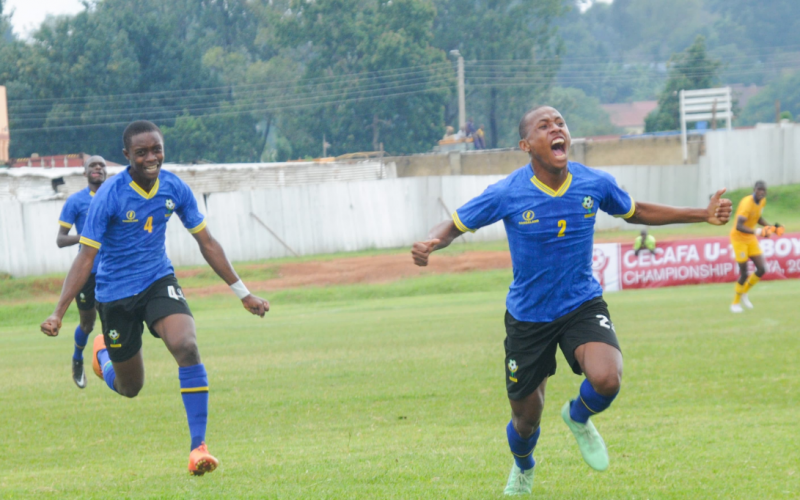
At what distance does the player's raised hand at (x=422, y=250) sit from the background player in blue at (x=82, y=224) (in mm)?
6271

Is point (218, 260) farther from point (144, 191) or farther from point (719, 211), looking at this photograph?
point (719, 211)

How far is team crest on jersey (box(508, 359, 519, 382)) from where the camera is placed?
6426mm

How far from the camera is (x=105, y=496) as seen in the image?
662cm

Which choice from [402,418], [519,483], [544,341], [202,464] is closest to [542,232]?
[544,341]

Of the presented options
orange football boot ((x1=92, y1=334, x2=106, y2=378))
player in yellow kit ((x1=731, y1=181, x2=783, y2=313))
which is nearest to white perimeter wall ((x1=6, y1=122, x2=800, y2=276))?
player in yellow kit ((x1=731, y1=181, x2=783, y2=313))

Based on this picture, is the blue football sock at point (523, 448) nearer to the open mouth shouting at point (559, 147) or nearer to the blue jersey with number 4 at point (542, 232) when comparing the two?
the blue jersey with number 4 at point (542, 232)

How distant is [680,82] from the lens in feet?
216

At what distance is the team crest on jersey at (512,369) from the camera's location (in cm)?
643

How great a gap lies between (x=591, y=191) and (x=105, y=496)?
3897mm

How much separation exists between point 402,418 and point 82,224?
4983 millimetres

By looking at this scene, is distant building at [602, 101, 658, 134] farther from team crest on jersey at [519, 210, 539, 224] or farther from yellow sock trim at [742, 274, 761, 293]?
team crest on jersey at [519, 210, 539, 224]

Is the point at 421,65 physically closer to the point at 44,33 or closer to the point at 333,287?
the point at 44,33

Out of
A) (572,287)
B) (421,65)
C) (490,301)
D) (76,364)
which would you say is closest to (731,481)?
(572,287)

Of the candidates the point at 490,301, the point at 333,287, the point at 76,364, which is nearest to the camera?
the point at 76,364
